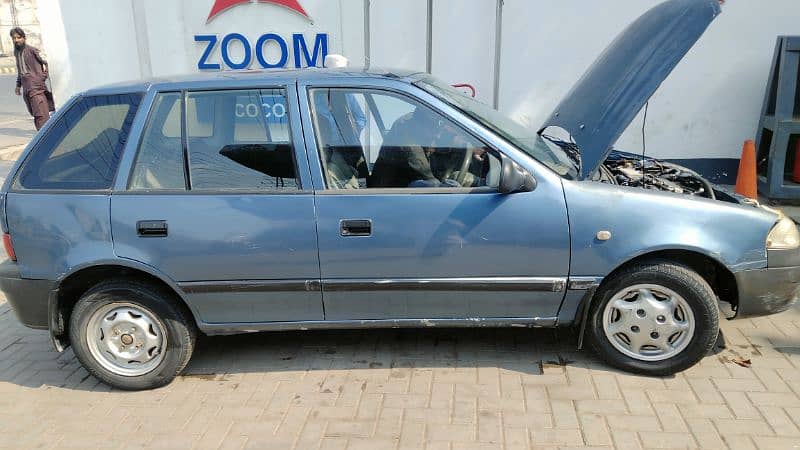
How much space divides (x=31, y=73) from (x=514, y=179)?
8.73 metres

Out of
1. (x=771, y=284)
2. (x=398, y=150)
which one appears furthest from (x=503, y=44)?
(x=771, y=284)

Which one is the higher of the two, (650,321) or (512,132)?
(512,132)

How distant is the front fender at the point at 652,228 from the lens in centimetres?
318

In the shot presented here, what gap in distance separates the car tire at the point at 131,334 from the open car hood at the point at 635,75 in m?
2.41

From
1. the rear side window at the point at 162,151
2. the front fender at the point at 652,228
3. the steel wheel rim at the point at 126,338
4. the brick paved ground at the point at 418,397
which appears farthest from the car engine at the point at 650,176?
the steel wheel rim at the point at 126,338

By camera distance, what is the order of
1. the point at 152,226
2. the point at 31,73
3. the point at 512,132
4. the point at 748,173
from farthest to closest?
the point at 31,73 → the point at 748,173 → the point at 512,132 → the point at 152,226

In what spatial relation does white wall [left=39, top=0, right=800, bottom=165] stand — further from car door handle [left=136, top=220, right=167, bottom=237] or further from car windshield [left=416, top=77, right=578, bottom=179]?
car door handle [left=136, top=220, right=167, bottom=237]

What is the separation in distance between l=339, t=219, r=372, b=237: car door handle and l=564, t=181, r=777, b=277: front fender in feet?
3.43

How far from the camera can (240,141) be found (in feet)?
11.0

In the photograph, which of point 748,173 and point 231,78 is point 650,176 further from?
point 748,173

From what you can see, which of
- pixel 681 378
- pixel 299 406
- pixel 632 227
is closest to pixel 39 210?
pixel 299 406

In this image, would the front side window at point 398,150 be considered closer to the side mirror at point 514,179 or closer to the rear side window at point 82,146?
the side mirror at point 514,179

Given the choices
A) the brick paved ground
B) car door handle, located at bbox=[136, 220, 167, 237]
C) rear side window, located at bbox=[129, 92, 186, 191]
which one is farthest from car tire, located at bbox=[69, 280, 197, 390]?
rear side window, located at bbox=[129, 92, 186, 191]

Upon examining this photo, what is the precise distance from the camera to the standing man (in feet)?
29.7
